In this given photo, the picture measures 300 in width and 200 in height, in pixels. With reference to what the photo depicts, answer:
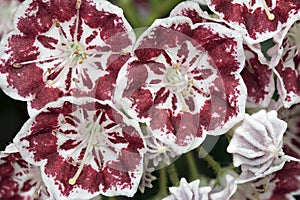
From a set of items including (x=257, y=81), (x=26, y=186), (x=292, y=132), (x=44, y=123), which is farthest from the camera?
(x=292, y=132)

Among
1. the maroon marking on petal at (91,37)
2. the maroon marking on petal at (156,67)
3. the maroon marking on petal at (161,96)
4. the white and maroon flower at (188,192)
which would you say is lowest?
the white and maroon flower at (188,192)

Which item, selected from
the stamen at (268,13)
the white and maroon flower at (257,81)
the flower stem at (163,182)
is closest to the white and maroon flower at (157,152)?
the flower stem at (163,182)

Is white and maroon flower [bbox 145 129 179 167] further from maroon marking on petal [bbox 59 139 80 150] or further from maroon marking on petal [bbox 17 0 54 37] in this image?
maroon marking on petal [bbox 17 0 54 37]

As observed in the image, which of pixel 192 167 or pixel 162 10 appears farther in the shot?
pixel 162 10

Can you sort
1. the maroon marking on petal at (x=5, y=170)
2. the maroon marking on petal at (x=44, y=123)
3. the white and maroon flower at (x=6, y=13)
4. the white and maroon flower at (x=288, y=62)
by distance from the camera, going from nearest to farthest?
the maroon marking on petal at (x=44, y=123) < the white and maroon flower at (x=288, y=62) < the maroon marking on petal at (x=5, y=170) < the white and maroon flower at (x=6, y=13)

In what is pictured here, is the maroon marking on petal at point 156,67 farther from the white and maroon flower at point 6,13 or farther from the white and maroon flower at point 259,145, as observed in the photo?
the white and maroon flower at point 6,13

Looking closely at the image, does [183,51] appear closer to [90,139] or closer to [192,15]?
[192,15]

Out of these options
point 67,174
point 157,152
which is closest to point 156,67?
point 157,152
